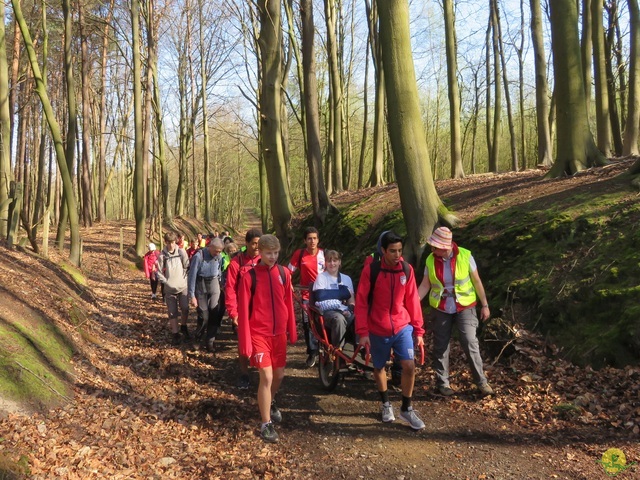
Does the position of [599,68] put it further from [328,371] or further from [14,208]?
[14,208]

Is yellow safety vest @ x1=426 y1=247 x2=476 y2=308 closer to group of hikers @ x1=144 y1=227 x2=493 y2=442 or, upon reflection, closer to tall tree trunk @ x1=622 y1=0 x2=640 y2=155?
group of hikers @ x1=144 y1=227 x2=493 y2=442

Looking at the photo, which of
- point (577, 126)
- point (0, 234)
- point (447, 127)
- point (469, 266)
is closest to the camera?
point (469, 266)

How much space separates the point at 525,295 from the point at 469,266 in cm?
129

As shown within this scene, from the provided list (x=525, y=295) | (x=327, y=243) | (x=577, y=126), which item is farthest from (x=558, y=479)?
(x=327, y=243)

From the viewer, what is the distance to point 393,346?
16.0 feet

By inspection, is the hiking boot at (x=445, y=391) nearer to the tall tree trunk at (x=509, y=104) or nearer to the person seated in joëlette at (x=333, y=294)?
the person seated in joëlette at (x=333, y=294)

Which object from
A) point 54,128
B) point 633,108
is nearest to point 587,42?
point 633,108

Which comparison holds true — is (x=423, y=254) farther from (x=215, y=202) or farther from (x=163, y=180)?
(x=215, y=202)

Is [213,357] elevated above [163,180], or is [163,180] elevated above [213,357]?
[163,180]

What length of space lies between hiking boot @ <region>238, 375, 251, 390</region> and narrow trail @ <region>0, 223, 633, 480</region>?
0.09 m

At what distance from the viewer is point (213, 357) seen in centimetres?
772

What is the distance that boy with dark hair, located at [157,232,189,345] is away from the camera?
334 inches

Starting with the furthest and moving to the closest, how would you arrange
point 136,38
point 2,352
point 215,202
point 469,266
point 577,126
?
point 215,202 < point 136,38 < point 577,126 < point 469,266 < point 2,352

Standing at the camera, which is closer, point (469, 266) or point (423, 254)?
point (469, 266)
